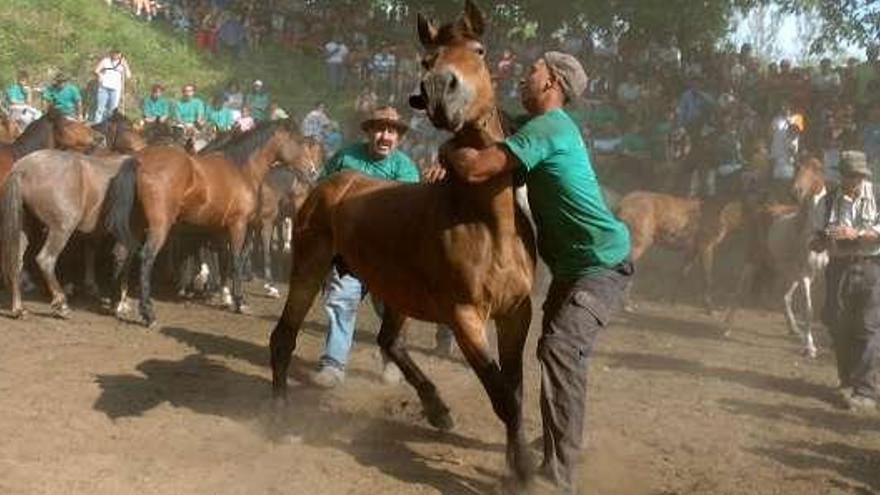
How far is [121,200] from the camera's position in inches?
410

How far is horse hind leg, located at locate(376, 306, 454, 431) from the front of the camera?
6508 millimetres

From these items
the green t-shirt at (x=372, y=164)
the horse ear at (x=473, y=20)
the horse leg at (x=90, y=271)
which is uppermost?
the horse ear at (x=473, y=20)

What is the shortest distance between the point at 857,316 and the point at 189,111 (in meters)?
14.5

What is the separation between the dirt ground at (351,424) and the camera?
5.57 metres

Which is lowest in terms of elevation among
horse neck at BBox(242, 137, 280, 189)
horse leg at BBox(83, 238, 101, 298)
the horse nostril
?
horse leg at BBox(83, 238, 101, 298)

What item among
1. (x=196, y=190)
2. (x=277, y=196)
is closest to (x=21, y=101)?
(x=277, y=196)

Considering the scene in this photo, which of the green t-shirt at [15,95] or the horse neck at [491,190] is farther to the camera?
the green t-shirt at [15,95]

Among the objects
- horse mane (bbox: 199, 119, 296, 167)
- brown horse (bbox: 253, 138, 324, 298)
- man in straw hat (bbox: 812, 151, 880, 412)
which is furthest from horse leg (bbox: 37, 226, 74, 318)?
man in straw hat (bbox: 812, 151, 880, 412)

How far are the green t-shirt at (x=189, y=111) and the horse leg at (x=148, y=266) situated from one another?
9.59 metres

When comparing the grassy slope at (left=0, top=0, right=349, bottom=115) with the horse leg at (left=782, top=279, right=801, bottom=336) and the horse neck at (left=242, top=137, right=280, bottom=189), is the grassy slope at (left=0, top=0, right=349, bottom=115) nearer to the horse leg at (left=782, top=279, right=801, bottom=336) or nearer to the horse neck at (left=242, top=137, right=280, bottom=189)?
→ the horse neck at (left=242, top=137, right=280, bottom=189)

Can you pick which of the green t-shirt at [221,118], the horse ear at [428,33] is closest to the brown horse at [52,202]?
the horse ear at [428,33]

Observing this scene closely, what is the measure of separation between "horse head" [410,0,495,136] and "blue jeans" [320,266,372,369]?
3044mm

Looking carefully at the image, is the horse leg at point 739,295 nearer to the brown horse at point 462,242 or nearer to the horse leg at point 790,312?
the horse leg at point 790,312

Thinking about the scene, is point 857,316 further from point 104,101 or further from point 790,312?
point 104,101
